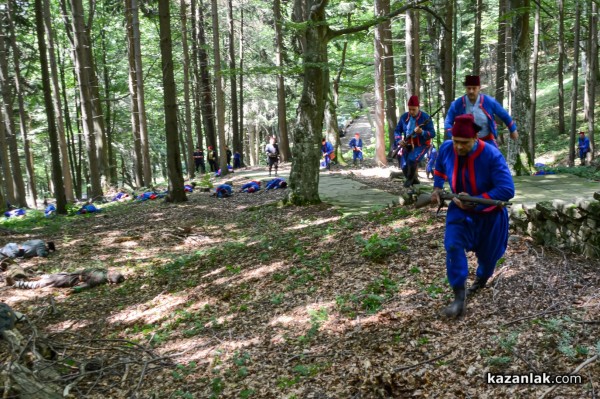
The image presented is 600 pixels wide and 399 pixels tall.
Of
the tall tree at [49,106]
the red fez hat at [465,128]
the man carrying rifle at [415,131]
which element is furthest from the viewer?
the tall tree at [49,106]

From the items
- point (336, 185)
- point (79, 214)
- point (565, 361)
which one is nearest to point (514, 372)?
point (565, 361)

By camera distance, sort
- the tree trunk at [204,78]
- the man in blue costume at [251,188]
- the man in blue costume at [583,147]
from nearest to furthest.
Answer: the man in blue costume at [251,188] → the man in blue costume at [583,147] → the tree trunk at [204,78]

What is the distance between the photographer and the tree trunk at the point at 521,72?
11.1 metres

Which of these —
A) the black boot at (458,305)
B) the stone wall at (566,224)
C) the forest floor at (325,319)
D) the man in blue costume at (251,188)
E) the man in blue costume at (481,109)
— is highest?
the man in blue costume at (481,109)

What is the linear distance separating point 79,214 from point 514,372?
15.8 meters

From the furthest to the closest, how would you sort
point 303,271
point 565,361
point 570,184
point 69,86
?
point 69,86
point 570,184
point 303,271
point 565,361

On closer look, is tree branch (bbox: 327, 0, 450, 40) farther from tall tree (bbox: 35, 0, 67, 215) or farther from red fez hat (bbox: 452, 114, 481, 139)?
tall tree (bbox: 35, 0, 67, 215)

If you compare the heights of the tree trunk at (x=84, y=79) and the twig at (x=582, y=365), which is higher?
the tree trunk at (x=84, y=79)

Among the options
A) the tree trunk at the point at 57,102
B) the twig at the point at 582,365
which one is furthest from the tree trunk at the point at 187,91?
the twig at the point at 582,365

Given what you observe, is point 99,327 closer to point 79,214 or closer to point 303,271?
point 303,271

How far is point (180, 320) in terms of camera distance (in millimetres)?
6336

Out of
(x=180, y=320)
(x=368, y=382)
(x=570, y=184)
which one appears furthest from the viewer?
(x=570, y=184)

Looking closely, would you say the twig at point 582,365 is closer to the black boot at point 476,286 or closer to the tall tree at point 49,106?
the black boot at point 476,286

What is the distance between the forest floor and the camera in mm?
3895
